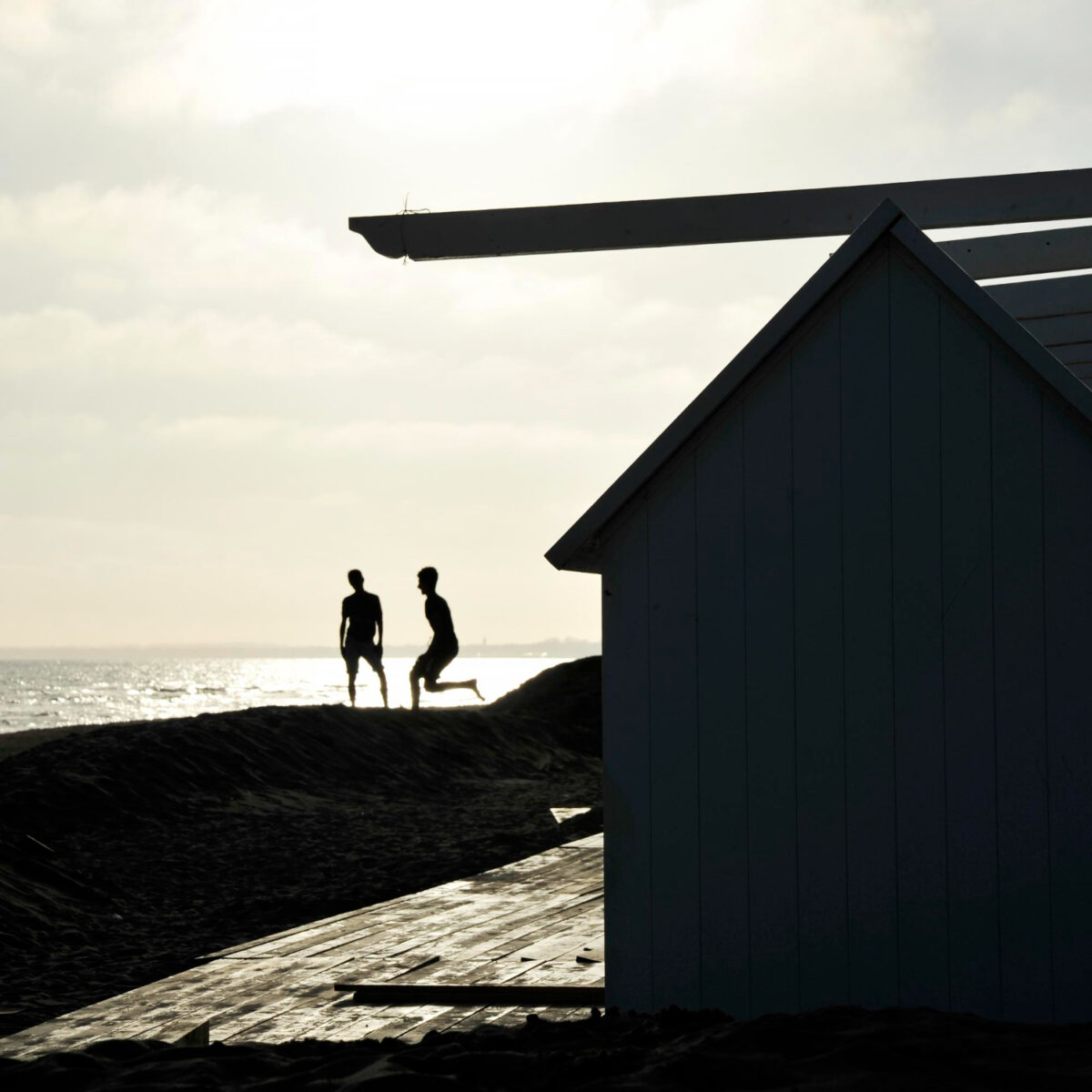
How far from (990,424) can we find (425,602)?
1115cm

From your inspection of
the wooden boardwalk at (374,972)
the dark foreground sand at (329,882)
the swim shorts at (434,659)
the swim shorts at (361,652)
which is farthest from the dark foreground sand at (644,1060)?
the swim shorts at (361,652)

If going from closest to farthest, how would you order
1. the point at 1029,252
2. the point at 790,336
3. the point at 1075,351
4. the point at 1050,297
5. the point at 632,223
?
the point at 790,336 → the point at 632,223 → the point at 1029,252 → the point at 1050,297 → the point at 1075,351

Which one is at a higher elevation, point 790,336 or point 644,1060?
point 790,336

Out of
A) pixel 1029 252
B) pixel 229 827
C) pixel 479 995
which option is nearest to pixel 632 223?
pixel 1029 252

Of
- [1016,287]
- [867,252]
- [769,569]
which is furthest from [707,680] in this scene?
[1016,287]

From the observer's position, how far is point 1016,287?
923 centimetres

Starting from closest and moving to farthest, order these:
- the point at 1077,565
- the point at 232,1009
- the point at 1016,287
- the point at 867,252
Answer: the point at 1077,565 < the point at 867,252 < the point at 232,1009 < the point at 1016,287

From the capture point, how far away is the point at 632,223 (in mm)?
7426

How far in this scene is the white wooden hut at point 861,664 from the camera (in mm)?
4926

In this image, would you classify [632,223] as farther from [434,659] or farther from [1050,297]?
[434,659]

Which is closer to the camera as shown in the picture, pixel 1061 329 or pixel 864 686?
pixel 864 686

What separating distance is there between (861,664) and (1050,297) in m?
5.05

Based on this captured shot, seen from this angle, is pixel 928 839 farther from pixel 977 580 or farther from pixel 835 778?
pixel 977 580

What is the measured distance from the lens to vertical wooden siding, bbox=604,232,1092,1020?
493 centimetres
